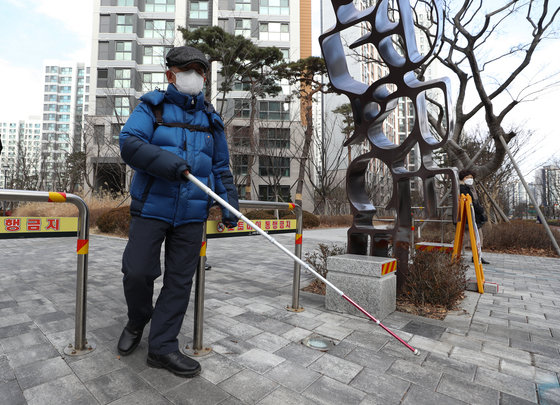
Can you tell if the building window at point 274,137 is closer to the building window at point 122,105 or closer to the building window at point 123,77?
the building window at point 122,105

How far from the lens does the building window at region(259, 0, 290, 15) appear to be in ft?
105

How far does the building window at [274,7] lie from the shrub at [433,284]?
111 feet

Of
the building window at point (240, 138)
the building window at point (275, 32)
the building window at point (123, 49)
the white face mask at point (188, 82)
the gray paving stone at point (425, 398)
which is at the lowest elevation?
the gray paving stone at point (425, 398)

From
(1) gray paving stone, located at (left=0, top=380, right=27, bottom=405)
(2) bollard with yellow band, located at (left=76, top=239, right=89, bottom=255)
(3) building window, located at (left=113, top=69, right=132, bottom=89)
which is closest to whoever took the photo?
(1) gray paving stone, located at (left=0, top=380, right=27, bottom=405)

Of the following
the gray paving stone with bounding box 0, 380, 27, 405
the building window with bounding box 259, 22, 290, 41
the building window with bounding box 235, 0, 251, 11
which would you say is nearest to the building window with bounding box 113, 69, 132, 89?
the building window with bounding box 235, 0, 251, 11

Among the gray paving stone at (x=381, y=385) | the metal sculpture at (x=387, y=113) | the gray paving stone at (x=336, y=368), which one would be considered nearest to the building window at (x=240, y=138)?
the metal sculpture at (x=387, y=113)

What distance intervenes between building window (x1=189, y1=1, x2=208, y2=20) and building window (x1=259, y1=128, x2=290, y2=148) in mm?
15918

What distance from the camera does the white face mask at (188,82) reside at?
222 centimetres

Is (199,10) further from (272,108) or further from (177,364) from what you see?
(177,364)

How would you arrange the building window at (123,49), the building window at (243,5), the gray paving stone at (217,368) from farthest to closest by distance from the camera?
1. the building window at (243,5)
2. the building window at (123,49)
3. the gray paving stone at (217,368)

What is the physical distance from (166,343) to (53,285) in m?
3.12

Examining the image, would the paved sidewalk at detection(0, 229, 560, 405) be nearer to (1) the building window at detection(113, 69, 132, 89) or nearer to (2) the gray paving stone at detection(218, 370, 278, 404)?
(2) the gray paving stone at detection(218, 370, 278, 404)

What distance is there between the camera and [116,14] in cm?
3130

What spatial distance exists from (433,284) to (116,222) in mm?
10537
